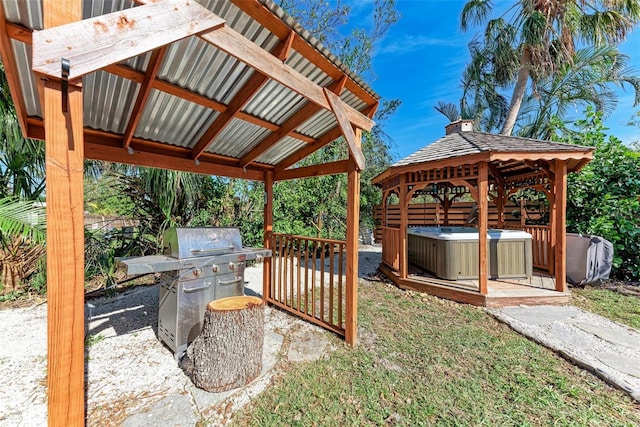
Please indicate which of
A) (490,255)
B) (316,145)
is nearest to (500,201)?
(490,255)

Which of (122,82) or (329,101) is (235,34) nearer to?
(329,101)

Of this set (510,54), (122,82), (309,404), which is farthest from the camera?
(510,54)

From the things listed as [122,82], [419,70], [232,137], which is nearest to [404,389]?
[232,137]

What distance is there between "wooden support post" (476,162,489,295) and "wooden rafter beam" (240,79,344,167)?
10.3 feet

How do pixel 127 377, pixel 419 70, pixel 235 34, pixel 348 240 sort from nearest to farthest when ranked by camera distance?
1. pixel 235 34
2. pixel 127 377
3. pixel 348 240
4. pixel 419 70

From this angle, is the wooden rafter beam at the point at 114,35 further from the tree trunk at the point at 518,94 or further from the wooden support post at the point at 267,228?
the tree trunk at the point at 518,94

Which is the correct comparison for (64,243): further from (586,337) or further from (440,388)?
(586,337)

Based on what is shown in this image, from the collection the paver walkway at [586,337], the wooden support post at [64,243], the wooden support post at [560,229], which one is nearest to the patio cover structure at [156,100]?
the wooden support post at [64,243]

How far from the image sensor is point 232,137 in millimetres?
3197

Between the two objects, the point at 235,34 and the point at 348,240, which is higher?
the point at 235,34

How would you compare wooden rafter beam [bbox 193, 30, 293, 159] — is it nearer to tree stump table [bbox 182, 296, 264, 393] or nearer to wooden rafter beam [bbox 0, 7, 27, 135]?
wooden rafter beam [bbox 0, 7, 27, 135]

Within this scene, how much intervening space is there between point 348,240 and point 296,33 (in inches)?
79.7

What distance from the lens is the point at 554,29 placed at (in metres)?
7.58

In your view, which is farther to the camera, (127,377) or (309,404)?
(127,377)
